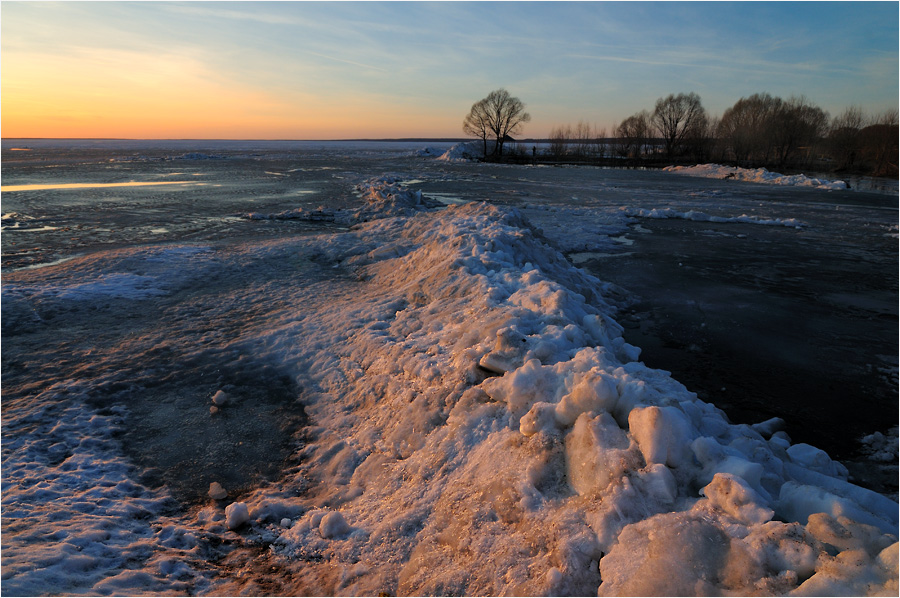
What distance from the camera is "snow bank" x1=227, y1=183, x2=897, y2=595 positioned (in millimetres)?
1961

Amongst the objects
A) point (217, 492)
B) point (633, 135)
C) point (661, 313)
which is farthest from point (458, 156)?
point (217, 492)

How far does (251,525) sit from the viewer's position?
280 cm

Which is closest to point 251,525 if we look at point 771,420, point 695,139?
point 771,420

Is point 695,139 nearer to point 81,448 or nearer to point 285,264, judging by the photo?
point 285,264

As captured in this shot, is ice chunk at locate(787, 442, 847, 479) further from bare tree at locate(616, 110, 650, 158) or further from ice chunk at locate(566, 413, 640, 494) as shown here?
bare tree at locate(616, 110, 650, 158)

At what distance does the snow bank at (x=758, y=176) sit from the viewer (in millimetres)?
25834

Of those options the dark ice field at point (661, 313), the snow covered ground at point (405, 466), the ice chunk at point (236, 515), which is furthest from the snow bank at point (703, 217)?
the ice chunk at point (236, 515)

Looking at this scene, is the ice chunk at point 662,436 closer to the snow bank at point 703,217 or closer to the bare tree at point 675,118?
the snow bank at point 703,217

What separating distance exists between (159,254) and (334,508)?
715 cm

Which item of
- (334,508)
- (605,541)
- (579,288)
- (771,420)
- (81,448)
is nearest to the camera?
(605,541)

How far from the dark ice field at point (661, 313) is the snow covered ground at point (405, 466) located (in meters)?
0.05

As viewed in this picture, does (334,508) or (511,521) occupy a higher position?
(511,521)

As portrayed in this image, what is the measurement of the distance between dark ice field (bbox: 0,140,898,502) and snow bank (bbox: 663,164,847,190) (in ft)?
39.0

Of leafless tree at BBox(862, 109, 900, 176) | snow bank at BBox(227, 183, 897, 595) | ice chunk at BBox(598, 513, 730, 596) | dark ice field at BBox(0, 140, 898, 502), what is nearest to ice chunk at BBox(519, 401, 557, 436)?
snow bank at BBox(227, 183, 897, 595)
